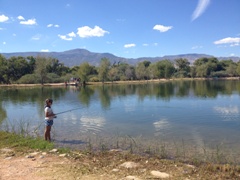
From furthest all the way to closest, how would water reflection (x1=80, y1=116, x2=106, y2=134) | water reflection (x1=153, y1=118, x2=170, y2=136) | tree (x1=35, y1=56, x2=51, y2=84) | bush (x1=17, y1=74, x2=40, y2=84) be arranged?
bush (x1=17, y1=74, x2=40, y2=84), tree (x1=35, y1=56, x2=51, y2=84), water reflection (x1=80, y1=116, x2=106, y2=134), water reflection (x1=153, y1=118, x2=170, y2=136)

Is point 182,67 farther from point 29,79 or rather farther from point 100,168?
point 100,168

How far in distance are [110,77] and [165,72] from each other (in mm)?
27496

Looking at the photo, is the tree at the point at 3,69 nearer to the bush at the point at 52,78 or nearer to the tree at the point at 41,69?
the tree at the point at 41,69

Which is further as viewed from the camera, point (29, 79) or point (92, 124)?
point (29, 79)

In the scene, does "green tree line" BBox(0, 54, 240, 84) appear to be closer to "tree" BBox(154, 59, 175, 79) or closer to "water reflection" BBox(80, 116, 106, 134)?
"tree" BBox(154, 59, 175, 79)

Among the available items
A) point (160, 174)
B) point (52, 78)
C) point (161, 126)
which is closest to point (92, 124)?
point (161, 126)

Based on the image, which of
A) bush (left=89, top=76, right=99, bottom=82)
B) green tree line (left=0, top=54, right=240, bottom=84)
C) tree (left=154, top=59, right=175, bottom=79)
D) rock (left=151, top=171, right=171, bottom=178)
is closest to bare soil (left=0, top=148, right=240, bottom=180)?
rock (left=151, top=171, right=171, bottom=178)

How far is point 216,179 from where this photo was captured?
296 inches

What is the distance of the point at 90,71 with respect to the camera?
366 ft

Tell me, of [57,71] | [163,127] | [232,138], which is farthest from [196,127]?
[57,71]

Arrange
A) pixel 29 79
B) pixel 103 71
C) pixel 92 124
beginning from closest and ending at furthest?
pixel 92 124 < pixel 29 79 < pixel 103 71

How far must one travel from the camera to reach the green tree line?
96438 millimetres

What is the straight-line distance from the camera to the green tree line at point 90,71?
96438 millimetres

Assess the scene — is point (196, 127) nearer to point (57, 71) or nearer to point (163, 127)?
point (163, 127)
